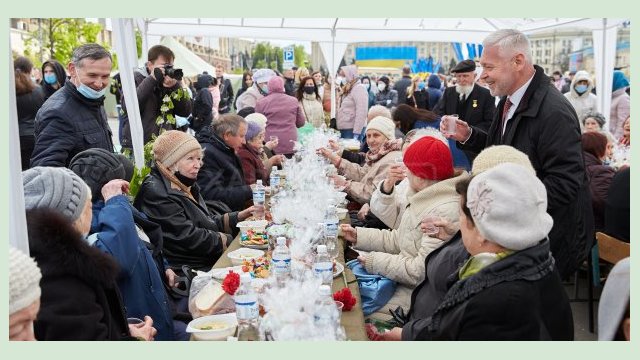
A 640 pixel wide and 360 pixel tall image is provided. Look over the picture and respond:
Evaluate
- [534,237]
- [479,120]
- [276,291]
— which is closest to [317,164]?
[479,120]

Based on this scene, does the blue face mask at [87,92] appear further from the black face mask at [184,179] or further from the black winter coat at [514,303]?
the black winter coat at [514,303]

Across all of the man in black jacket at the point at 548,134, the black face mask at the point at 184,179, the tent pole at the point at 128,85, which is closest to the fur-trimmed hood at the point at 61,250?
the black face mask at the point at 184,179

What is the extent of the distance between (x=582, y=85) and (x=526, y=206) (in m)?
7.90

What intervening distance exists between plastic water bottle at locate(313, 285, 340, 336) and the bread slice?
0.66m

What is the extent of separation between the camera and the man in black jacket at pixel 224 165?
544cm

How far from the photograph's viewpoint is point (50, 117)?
156 inches

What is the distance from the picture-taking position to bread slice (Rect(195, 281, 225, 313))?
285 cm

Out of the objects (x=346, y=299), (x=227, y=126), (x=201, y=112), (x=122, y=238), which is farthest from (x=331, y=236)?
(x=201, y=112)

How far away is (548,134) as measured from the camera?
3268 millimetres

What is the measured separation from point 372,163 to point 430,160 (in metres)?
2.36

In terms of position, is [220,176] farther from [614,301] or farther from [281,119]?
[614,301]

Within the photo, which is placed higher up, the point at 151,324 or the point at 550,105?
the point at 550,105

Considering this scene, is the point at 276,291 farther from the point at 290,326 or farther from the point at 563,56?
the point at 563,56

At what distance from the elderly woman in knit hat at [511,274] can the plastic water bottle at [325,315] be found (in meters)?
0.43
